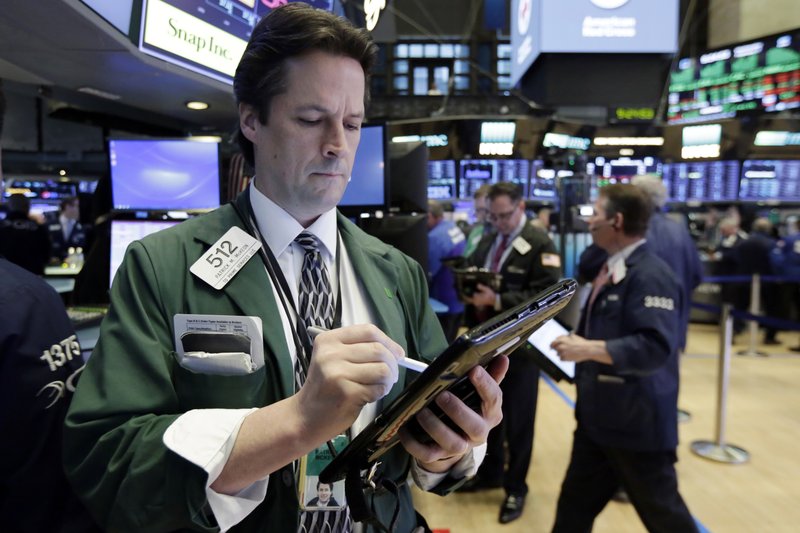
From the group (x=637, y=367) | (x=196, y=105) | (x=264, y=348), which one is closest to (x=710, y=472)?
(x=637, y=367)

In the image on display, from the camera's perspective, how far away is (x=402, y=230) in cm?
277

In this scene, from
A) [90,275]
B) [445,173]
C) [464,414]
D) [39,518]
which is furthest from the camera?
[445,173]

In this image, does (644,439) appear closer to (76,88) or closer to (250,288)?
(250,288)

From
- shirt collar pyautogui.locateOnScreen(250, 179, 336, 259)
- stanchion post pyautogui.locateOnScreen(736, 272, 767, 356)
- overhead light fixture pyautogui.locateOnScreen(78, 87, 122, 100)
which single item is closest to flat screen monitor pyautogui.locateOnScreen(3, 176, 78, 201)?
overhead light fixture pyautogui.locateOnScreen(78, 87, 122, 100)

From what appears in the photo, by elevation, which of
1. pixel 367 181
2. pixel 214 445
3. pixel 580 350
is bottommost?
pixel 580 350

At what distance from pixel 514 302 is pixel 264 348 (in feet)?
9.45

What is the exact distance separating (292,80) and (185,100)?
3.29 metres

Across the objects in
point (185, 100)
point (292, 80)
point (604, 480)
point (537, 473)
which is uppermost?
point (185, 100)

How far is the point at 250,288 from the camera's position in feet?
3.28

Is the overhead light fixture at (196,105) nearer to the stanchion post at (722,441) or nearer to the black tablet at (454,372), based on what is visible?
the black tablet at (454,372)

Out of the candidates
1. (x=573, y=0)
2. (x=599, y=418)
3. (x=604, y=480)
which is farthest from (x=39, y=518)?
(x=573, y=0)

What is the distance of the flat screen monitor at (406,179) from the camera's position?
292cm

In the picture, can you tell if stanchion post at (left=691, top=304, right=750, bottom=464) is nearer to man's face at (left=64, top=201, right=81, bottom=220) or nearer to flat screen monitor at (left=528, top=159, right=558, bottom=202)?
flat screen monitor at (left=528, top=159, right=558, bottom=202)

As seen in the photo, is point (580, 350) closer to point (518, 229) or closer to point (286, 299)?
point (518, 229)
